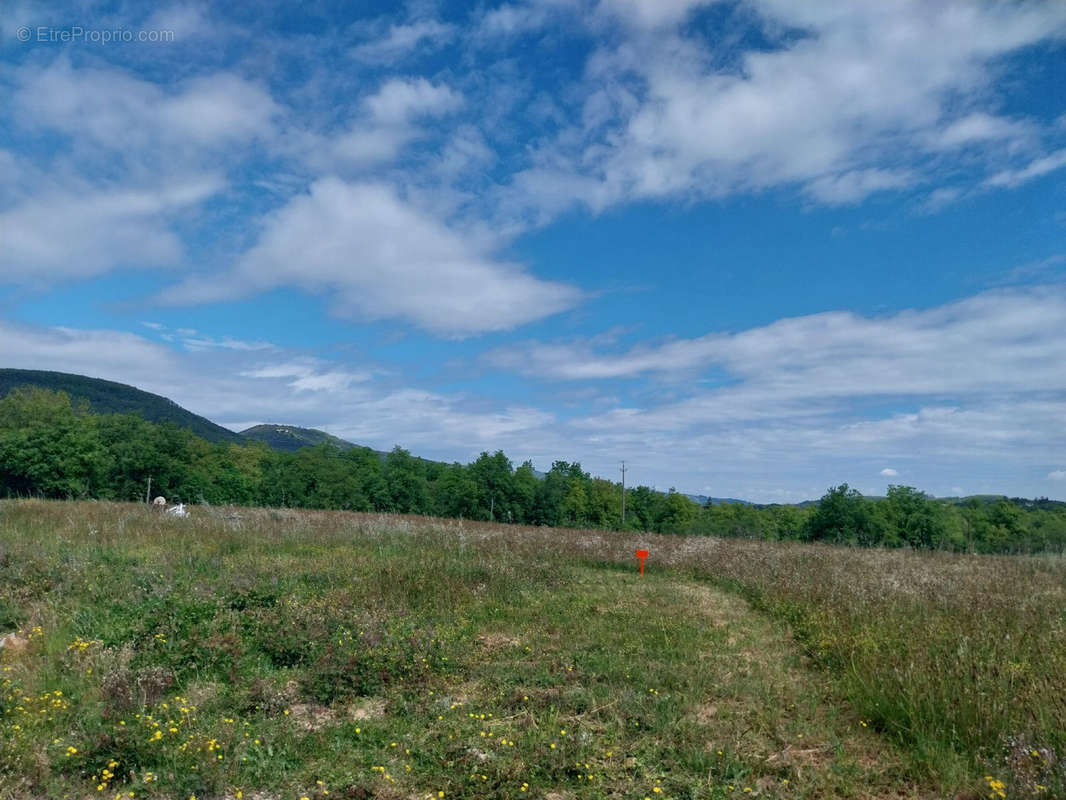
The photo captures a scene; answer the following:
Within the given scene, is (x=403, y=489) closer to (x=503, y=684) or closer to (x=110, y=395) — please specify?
(x=503, y=684)

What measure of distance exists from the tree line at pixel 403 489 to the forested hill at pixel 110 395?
344ft

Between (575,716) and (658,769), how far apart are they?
3.59 ft

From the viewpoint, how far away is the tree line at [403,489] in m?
47.7

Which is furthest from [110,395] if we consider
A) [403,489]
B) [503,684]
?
[503,684]

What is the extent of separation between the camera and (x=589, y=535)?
21.0 m

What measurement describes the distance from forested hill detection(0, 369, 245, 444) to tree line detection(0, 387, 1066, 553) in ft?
344

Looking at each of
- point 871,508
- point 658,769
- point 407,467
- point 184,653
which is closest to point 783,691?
point 658,769

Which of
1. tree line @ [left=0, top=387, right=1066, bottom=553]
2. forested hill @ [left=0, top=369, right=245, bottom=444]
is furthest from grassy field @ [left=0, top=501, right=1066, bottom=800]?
forested hill @ [left=0, top=369, right=245, bottom=444]

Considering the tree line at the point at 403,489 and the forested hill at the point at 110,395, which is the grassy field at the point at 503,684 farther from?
the forested hill at the point at 110,395

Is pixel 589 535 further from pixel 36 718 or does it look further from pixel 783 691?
pixel 36 718

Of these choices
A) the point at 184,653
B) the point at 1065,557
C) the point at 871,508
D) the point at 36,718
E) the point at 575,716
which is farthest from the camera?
the point at 871,508

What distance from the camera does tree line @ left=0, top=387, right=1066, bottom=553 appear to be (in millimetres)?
47656

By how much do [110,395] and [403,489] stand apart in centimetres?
15519

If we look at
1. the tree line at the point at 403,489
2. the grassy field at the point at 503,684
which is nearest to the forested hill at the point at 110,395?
the tree line at the point at 403,489
